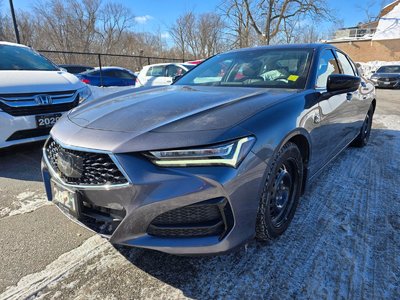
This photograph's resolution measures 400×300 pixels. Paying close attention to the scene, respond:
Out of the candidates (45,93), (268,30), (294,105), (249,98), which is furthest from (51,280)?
(268,30)

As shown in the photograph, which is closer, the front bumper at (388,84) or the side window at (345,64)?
the side window at (345,64)

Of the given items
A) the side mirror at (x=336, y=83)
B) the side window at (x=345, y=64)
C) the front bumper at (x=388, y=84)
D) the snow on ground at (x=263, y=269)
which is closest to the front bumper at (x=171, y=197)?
the snow on ground at (x=263, y=269)

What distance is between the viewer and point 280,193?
204 cm

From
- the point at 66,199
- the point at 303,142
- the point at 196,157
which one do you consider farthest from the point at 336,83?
the point at 66,199

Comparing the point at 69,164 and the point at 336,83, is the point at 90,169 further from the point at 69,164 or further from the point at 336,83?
the point at 336,83

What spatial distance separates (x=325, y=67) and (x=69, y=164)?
8.00ft

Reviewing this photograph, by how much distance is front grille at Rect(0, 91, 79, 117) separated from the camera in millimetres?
3326

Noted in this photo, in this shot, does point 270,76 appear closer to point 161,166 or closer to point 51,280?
point 161,166

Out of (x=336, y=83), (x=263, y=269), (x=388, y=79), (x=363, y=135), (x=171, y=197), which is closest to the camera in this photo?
(x=171, y=197)

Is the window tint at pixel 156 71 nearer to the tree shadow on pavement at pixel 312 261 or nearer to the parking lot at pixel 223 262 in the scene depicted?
the parking lot at pixel 223 262

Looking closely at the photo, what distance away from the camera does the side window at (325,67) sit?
253cm

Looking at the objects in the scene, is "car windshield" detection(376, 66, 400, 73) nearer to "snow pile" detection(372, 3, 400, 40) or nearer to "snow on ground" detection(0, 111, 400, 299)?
"snow on ground" detection(0, 111, 400, 299)

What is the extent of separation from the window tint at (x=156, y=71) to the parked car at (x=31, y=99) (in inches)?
253

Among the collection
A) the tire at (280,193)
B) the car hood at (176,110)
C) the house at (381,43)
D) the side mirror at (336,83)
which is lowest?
the tire at (280,193)
